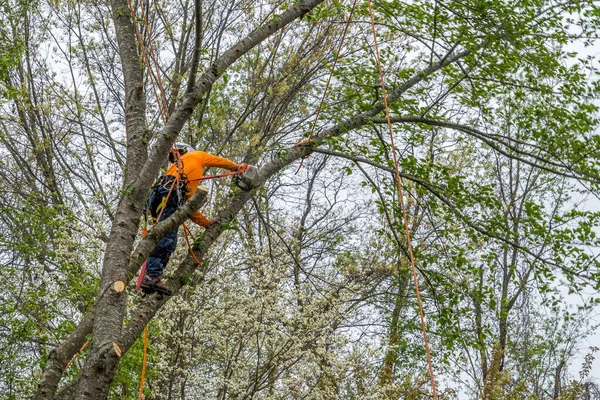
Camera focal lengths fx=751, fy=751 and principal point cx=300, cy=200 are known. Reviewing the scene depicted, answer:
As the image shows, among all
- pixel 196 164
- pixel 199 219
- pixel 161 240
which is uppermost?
pixel 196 164

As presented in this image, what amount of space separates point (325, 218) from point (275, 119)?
498cm

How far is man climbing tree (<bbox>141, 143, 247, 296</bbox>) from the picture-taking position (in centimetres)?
620

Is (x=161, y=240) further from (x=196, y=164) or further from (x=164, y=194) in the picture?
(x=196, y=164)

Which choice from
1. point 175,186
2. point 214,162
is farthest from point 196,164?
point 175,186

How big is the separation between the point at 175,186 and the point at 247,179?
2.32ft

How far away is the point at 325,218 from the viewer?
18016 mm

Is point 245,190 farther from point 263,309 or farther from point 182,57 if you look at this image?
point 182,57

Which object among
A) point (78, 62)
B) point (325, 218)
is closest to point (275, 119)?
point (78, 62)

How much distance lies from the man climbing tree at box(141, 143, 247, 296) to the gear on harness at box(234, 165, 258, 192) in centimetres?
17

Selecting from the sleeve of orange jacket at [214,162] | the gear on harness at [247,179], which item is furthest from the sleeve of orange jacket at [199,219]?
the gear on harness at [247,179]

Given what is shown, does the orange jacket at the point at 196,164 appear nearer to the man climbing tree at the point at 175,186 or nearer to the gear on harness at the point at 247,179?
the man climbing tree at the point at 175,186

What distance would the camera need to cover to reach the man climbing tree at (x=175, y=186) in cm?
620

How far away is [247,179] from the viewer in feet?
19.5

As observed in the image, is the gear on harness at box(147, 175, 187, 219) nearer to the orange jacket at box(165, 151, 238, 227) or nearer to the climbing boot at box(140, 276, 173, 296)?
the orange jacket at box(165, 151, 238, 227)
